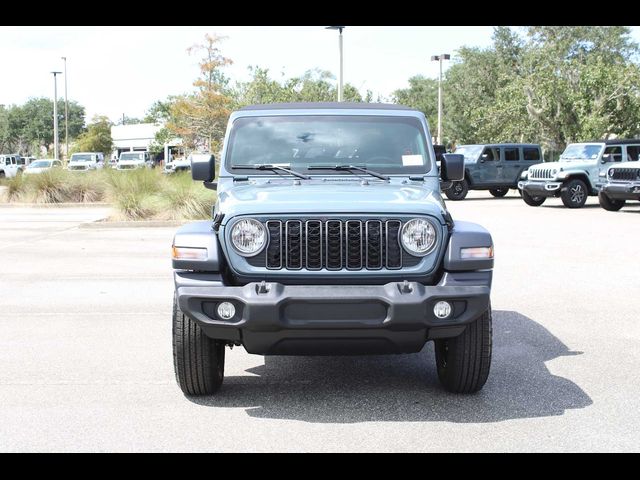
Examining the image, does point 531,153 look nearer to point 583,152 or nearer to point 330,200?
point 583,152

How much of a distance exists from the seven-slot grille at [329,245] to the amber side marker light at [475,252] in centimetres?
37

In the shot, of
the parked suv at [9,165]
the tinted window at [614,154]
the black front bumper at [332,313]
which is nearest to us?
the black front bumper at [332,313]

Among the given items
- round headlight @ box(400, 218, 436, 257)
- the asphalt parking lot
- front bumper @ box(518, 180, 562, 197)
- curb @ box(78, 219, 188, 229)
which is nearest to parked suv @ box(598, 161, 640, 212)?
front bumper @ box(518, 180, 562, 197)

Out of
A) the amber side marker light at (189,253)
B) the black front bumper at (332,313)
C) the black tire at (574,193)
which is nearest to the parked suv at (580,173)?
the black tire at (574,193)

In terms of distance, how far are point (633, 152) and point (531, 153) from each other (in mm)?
5923

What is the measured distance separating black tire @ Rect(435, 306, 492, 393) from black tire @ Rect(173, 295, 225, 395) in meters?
1.44

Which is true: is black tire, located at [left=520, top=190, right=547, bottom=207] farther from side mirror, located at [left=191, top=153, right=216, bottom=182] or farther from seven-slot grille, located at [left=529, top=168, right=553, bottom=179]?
side mirror, located at [left=191, top=153, right=216, bottom=182]

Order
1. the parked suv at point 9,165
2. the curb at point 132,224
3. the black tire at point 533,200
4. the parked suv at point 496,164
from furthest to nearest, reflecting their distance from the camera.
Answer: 1. the parked suv at point 9,165
2. the parked suv at point 496,164
3. the black tire at point 533,200
4. the curb at point 132,224

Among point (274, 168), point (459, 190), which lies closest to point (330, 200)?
point (274, 168)

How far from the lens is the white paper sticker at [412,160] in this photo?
650 centimetres

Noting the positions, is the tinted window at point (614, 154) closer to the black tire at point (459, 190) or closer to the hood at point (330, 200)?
the black tire at point (459, 190)

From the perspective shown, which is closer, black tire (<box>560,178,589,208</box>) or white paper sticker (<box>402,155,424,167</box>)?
white paper sticker (<box>402,155,424,167</box>)

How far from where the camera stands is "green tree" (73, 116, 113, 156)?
7675cm
